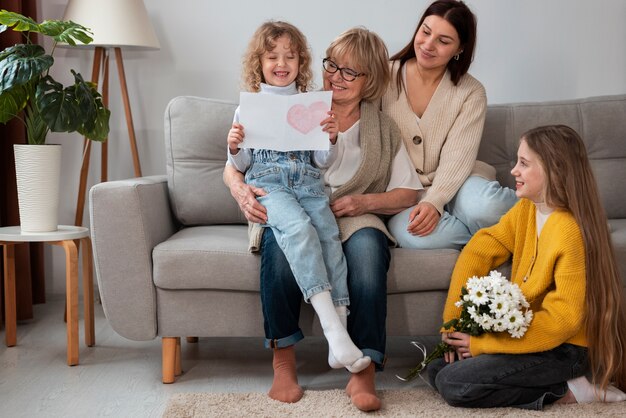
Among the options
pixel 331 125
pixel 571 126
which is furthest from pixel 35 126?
pixel 571 126

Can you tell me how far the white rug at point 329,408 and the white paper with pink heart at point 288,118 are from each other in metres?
0.70

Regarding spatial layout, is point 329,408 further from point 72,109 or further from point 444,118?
point 72,109

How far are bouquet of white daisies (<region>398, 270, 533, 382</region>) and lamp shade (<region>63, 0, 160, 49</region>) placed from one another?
1671 millimetres

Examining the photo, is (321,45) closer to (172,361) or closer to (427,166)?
(427,166)

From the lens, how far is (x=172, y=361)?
2.23 meters

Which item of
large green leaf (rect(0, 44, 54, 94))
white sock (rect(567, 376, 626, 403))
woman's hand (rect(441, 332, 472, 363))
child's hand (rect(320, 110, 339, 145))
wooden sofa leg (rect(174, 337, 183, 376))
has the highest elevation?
large green leaf (rect(0, 44, 54, 94))

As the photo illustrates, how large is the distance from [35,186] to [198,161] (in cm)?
54

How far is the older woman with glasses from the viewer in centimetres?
203

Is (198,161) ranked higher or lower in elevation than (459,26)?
lower

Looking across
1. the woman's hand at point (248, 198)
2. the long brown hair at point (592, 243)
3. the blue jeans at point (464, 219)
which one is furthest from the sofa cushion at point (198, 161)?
the long brown hair at point (592, 243)

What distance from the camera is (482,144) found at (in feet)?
8.98

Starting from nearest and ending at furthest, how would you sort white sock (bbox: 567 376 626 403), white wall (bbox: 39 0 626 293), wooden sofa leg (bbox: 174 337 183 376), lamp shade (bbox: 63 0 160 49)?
1. white sock (bbox: 567 376 626 403)
2. wooden sofa leg (bbox: 174 337 183 376)
3. lamp shade (bbox: 63 0 160 49)
4. white wall (bbox: 39 0 626 293)

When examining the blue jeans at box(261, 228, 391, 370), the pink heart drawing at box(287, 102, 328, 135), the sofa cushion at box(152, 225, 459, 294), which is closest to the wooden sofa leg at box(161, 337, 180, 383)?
the sofa cushion at box(152, 225, 459, 294)

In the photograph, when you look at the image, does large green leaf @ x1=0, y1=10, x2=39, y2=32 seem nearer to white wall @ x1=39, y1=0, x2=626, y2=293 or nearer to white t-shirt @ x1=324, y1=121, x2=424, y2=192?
white wall @ x1=39, y1=0, x2=626, y2=293
